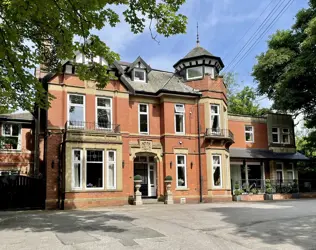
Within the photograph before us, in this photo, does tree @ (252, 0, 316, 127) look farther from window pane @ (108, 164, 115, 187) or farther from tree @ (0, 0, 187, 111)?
tree @ (0, 0, 187, 111)

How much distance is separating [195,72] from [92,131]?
9.33 m

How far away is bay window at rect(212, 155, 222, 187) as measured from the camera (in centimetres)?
2218

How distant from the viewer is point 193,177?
21.9 meters

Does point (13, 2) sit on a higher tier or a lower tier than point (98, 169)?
higher

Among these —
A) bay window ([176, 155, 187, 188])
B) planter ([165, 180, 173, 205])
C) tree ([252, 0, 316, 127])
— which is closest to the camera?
planter ([165, 180, 173, 205])

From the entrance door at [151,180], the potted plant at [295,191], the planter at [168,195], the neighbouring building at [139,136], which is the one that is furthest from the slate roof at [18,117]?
the potted plant at [295,191]

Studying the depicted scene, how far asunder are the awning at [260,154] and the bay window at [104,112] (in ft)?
35.5

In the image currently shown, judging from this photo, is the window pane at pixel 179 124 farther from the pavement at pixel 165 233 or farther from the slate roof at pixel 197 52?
the pavement at pixel 165 233

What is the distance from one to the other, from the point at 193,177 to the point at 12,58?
640 inches

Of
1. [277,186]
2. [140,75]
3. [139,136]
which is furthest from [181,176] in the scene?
[277,186]

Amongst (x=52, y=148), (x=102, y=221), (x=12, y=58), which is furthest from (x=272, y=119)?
(x=12, y=58)

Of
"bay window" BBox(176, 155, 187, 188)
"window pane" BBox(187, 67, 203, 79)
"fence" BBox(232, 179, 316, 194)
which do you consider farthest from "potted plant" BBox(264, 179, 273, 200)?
"window pane" BBox(187, 67, 203, 79)

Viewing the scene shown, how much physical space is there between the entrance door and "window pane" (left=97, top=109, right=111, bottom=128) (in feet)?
15.1

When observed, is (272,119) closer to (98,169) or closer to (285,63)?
(285,63)
